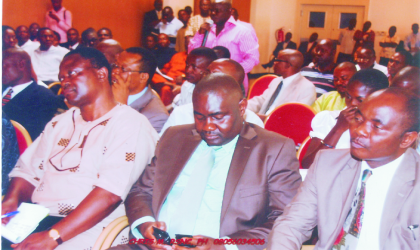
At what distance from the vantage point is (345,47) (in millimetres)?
10062

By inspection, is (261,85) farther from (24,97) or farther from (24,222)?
(24,222)

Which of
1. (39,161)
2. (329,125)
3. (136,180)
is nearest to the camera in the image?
(136,180)

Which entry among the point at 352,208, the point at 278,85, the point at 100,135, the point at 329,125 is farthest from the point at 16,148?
the point at 278,85

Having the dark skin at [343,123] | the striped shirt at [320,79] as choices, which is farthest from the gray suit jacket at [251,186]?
the striped shirt at [320,79]

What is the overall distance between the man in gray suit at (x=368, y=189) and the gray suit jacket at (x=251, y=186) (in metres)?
0.10

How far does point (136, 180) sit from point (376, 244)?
113cm

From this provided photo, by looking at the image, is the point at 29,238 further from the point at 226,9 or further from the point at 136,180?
the point at 226,9

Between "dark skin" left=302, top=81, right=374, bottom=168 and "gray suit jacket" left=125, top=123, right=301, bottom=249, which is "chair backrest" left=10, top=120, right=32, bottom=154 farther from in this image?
"dark skin" left=302, top=81, right=374, bottom=168

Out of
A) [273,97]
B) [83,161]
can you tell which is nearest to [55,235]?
[83,161]

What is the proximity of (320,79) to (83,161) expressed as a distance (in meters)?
3.58

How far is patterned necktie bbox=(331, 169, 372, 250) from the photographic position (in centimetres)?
140

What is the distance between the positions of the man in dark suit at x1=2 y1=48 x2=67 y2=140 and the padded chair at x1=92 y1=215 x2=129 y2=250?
1450mm

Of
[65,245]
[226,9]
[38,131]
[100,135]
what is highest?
[226,9]

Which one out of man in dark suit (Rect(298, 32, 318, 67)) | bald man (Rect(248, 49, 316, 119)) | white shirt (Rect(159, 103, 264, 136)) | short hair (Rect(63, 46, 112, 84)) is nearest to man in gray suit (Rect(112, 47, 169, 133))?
white shirt (Rect(159, 103, 264, 136))
